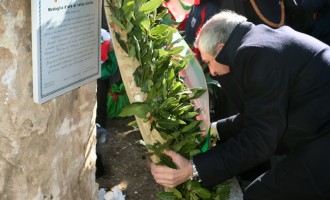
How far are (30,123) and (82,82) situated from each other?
284mm

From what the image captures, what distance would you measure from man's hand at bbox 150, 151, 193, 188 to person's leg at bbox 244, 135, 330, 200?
1.89 ft

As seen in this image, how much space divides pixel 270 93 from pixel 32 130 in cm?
109

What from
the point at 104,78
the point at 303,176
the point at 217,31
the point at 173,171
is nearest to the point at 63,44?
the point at 173,171

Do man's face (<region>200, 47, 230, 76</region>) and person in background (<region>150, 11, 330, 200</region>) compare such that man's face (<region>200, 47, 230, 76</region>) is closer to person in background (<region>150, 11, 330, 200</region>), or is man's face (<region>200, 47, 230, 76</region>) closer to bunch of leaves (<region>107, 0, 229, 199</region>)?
person in background (<region>150, 11, 330, 200</region>)

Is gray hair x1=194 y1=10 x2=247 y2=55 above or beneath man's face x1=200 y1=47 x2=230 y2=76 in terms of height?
above

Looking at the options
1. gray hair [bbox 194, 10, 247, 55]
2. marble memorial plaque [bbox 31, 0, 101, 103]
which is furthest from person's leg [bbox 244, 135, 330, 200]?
marble memorial plaque [bbox 31, 0, 101, 103]

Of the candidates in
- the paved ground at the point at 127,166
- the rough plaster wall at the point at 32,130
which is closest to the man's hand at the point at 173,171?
the rough plaster wall at the point at 32,130

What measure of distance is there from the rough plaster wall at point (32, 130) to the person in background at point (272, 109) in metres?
0.40

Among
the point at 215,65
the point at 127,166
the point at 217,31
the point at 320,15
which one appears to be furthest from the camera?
the point at 320,15

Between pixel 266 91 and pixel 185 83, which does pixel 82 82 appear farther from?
pixel 266 91

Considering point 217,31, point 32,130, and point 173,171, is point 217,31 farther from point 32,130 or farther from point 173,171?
point 32,130

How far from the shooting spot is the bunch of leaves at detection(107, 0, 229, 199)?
74.4 inches

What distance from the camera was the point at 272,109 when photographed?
2.11 m

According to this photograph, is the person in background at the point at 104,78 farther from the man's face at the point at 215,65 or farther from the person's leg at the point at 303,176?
the person's leg at the point at 303,176
